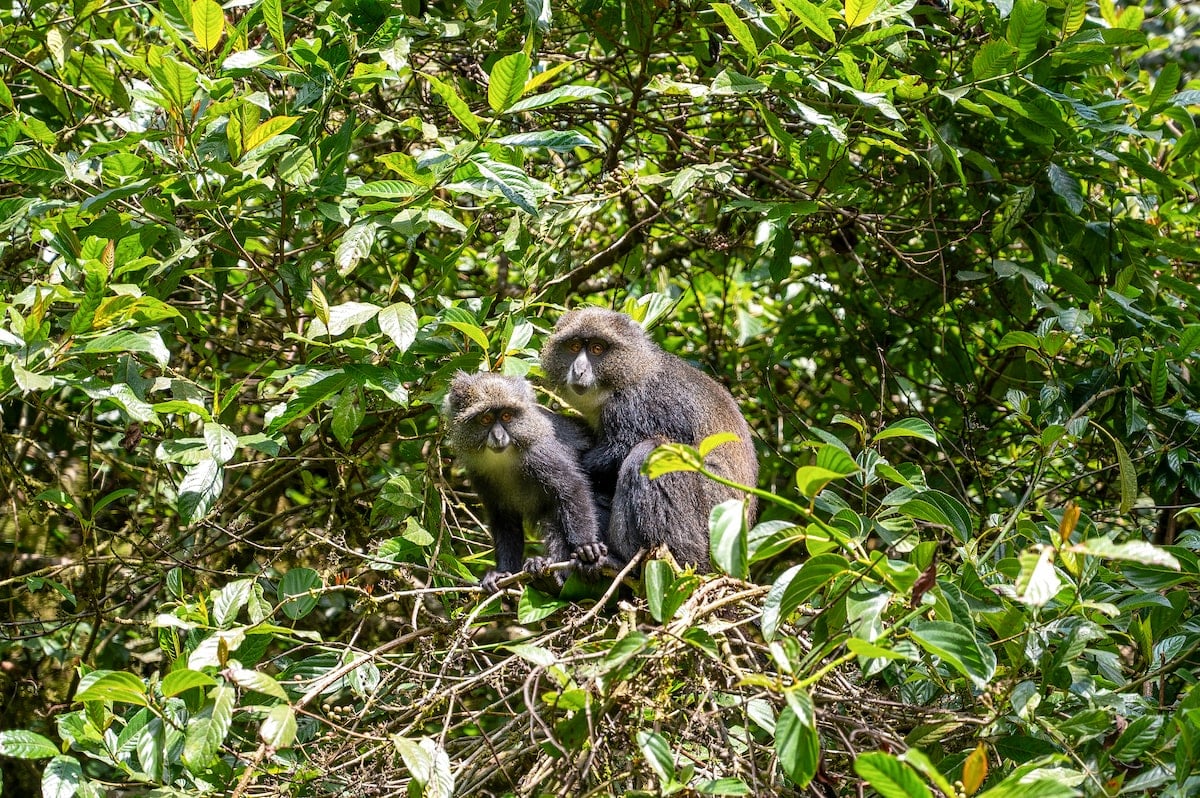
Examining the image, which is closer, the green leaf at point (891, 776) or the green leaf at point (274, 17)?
the green leaf at point (891, 776)

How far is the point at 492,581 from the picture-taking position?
4.59 m

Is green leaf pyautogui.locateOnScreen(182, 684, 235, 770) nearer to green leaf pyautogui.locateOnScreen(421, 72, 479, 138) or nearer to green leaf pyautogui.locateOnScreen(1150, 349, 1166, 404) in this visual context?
green leaf pyautogui.locateOnScreen(421, 72, 479, 138)

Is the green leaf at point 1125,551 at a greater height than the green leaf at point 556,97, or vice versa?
the green leaf at point 556,97

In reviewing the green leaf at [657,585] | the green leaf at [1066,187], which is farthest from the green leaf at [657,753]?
the green leaf at [1066,187]

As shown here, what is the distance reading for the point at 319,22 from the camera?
5164mm

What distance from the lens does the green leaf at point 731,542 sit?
105 inches

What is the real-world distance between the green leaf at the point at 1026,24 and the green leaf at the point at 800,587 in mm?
2759

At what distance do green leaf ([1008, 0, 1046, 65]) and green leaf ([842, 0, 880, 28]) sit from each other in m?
0.70

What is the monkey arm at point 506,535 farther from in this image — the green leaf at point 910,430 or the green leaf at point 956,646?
the green leaf at point 956,646

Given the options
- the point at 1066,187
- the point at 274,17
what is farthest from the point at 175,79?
the point at 1066,187

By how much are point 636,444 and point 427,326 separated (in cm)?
126

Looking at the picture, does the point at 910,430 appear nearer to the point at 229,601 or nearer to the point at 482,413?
the point at 482,413

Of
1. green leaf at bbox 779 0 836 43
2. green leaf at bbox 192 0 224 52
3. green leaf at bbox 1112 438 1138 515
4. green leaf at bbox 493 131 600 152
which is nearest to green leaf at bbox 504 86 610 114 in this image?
green leaf at bbox 493 131 600 152

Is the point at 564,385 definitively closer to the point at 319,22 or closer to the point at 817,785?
the point at 319,22
